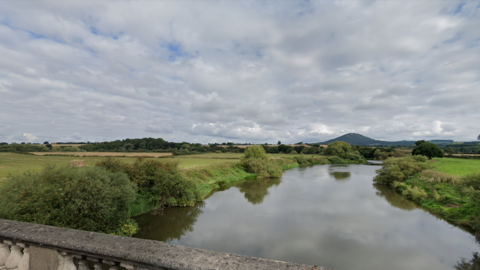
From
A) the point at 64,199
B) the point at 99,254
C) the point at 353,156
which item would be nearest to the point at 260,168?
the point at 64,199

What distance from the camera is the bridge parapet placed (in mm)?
2213

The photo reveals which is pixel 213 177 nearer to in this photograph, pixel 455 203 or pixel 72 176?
pixel 72 176

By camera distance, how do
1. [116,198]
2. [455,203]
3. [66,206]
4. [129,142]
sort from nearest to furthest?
[66,206] → [116,198] → [455,203] → [129,142]

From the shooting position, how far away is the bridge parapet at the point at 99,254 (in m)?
2.21

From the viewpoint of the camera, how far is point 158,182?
623 inches

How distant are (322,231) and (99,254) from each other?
12738 millimetres

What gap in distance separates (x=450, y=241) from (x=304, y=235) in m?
7.91

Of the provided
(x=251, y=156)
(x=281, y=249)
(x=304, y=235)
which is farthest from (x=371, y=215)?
(x=251, y=156)

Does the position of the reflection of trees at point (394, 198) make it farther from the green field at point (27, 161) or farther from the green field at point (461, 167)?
the green field at point (27, 161)

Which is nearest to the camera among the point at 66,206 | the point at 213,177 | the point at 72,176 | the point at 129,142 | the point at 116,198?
the point at 66,206

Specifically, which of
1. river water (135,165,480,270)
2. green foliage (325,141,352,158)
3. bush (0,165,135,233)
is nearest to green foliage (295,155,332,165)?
green foliage (325,141,352,158)

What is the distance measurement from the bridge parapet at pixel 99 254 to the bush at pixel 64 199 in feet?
22.9

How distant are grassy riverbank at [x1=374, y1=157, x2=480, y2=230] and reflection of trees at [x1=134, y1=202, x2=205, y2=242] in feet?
52.9

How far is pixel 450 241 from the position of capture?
11594 millimetres
